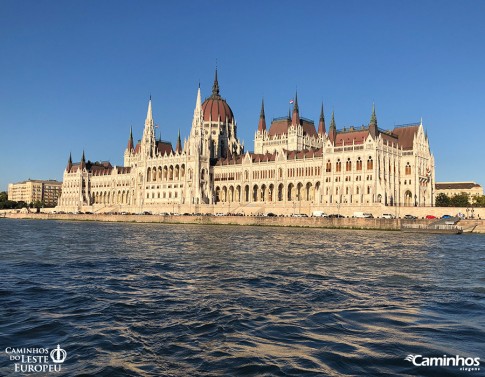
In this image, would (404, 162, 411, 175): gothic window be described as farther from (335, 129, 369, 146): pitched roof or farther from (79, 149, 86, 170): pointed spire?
(79, 149, 86, 170): pointed spire

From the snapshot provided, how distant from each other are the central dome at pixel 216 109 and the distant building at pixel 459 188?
237 ft

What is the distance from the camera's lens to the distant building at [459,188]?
545 feet

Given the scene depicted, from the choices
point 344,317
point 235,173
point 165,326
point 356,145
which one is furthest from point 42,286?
point 235,173

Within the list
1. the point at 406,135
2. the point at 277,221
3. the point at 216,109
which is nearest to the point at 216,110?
the point at 216,109

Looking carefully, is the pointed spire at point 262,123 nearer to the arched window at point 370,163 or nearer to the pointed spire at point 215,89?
the pointed spire at point 215,89

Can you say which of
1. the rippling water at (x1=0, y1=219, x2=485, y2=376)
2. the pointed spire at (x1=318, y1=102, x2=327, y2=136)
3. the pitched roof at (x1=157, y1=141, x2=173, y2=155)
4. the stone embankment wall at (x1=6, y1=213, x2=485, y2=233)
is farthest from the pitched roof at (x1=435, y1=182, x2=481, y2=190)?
the rippling water at (x1=0, y1=219, x2=485, y2=376)

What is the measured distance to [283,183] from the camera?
377 ft

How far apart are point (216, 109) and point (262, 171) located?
36.9 meters

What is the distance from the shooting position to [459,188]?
6722 inches

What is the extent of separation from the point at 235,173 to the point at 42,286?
106 m

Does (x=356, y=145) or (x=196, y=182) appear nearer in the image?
(x=356, y=145)

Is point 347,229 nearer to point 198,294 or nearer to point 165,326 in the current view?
point 198,294

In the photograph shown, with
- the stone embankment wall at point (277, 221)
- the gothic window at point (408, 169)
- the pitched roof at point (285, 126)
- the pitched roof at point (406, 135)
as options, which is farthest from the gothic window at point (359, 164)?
the pitched roof at point (285, 126)

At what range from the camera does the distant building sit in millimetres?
166125
